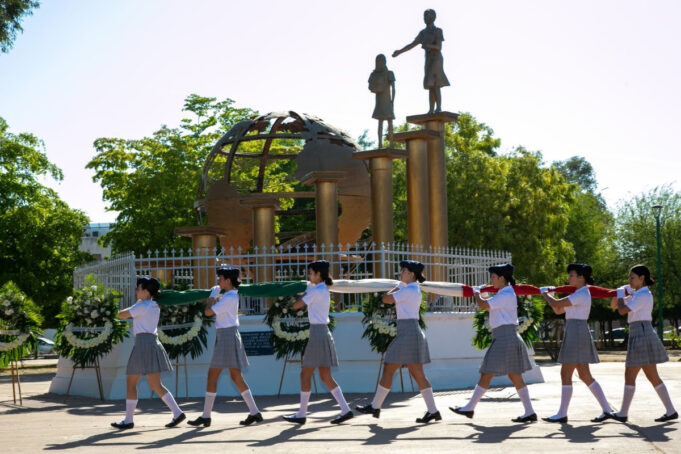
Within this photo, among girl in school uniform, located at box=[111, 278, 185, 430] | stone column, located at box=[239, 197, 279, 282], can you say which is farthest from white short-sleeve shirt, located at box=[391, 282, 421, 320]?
stone column, located at box=[239, 197, 279, 282]

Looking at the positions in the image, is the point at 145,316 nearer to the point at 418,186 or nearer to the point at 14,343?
the point at 14,343

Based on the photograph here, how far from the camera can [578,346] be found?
35.5 ft

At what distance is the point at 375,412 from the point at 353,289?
3.27m

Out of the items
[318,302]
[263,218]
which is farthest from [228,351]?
[263,218]

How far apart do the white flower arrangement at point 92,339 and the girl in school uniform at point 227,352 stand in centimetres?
510

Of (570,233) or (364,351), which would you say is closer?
(364,351)

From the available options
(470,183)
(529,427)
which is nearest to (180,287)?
(529,427)

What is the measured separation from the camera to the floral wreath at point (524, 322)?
16.2 metres

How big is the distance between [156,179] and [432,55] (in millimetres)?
17367

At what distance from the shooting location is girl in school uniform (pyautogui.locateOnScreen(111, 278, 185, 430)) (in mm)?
11102

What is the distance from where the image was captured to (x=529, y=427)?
10414 millimetres

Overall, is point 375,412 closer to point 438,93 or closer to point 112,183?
point 438,93

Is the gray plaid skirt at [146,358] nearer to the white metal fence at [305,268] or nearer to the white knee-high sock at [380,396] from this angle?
the white knee-high sock at [380,396]

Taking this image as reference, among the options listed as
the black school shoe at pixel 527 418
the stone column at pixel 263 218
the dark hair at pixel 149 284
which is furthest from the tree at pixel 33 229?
the black school shoe at pixel 527 418
